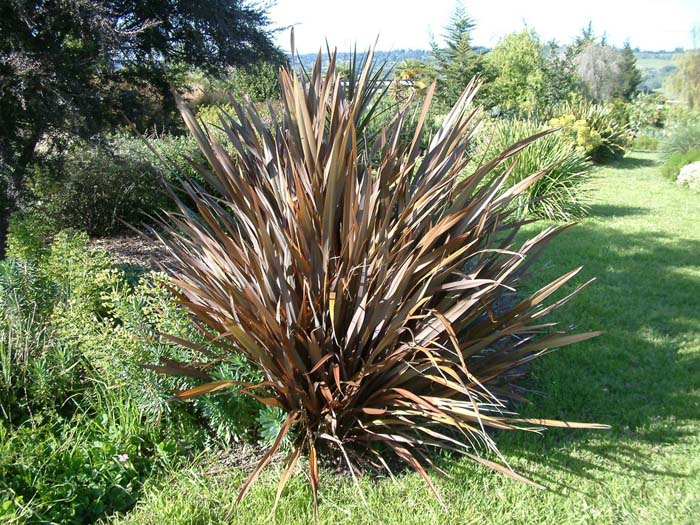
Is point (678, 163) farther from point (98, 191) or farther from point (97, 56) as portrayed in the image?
point (97, 56)

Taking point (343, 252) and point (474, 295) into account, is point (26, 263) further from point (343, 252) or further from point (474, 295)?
point (474, 295)

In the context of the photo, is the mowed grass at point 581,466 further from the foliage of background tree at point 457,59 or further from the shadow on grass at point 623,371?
the foliage of background tree at point 457,59

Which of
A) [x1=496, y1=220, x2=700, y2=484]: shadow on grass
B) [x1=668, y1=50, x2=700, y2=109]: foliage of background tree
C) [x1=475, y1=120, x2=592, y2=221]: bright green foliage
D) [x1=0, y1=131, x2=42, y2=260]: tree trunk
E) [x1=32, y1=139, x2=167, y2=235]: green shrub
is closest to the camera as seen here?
[x1=496, y1=220, x2=700, y2=484]: shadow on grass

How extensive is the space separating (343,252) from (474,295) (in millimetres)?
673

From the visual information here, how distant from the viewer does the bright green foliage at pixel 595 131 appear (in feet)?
51.3

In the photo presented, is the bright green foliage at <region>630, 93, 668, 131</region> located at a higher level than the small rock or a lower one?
higher

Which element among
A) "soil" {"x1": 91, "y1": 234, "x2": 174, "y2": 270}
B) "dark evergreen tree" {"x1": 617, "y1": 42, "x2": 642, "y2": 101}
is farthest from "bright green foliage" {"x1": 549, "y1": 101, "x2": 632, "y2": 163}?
"dark evergreen tree" {"x1": 617, "y1": 42, "x2": 642, "y2": 101}

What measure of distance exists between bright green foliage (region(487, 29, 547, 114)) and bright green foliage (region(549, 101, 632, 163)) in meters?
13.4

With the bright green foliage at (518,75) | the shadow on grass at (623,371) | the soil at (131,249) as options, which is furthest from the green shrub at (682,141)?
the bright green foliage at (518,75)

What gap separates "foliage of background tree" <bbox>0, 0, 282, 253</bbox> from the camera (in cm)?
512

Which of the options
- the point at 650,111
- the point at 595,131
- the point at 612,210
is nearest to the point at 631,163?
the point at 595,131

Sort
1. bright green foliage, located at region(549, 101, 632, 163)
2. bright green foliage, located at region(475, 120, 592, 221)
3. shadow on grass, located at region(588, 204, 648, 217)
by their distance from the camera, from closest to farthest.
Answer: bright green foliage, located at region(475, 120, 592, 221) → shadow on grass, located at region(588, 204, 648, 217) → bright green foliage, located at region(549, 101, 632, 163)

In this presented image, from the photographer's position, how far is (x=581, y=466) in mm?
3027

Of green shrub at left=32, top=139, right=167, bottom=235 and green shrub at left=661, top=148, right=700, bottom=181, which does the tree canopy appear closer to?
green shrub at left=32, top=139, right=167, bottom=235
